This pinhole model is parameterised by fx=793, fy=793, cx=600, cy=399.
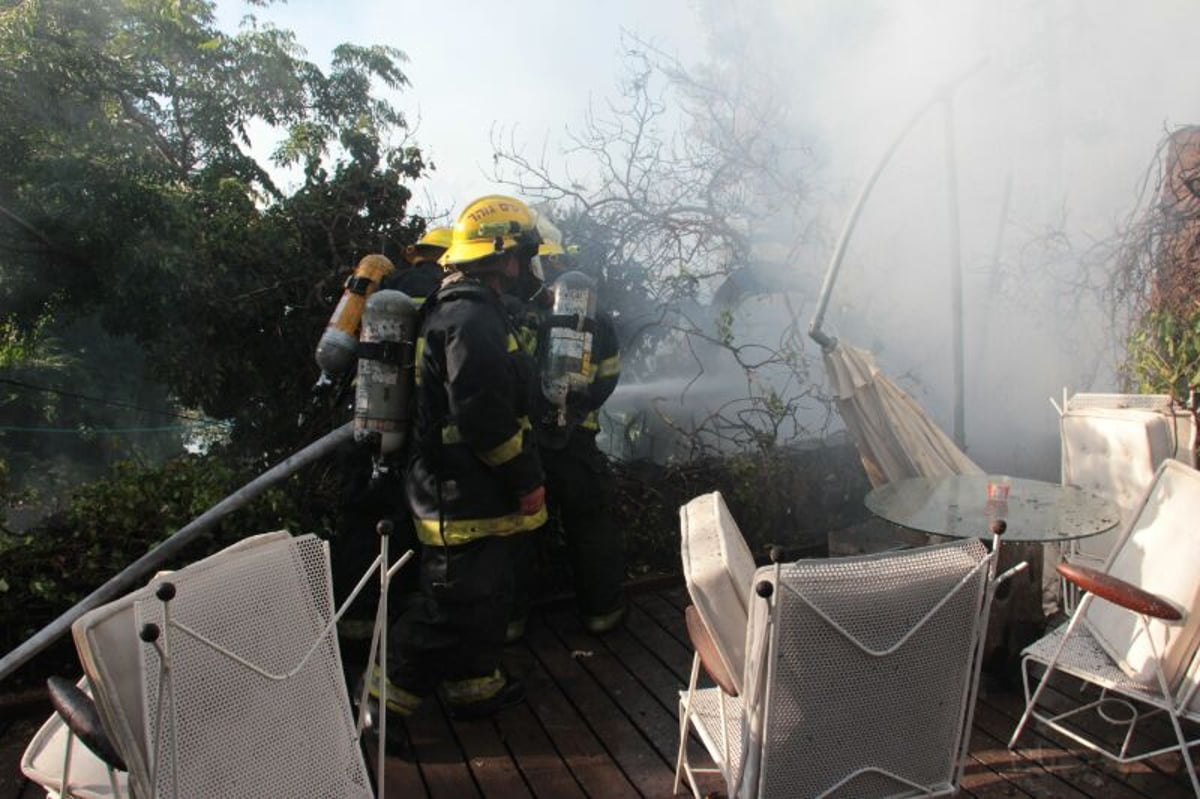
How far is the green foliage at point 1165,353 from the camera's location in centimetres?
384

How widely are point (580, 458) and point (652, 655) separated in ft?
3.07

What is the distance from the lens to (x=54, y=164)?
3.93 meters

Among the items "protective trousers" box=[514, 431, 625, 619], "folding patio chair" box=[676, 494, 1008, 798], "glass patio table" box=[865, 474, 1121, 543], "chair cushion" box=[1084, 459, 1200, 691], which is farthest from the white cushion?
"protective trousers" box=[514, 431, 625, 619]

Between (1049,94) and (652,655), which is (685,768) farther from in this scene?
(1049,94)

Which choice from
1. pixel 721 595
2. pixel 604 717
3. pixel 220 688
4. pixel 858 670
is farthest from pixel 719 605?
pixel 604 717

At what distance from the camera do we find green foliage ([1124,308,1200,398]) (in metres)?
3.84

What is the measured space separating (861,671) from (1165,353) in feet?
10.7

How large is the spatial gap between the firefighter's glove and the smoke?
3.21 m

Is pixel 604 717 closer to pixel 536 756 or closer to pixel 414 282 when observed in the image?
pixel 536 756

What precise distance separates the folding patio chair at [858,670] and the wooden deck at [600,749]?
0.82 metres

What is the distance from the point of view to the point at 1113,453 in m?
3.58

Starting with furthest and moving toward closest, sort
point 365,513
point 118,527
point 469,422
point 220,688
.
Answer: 1. point 365,513
2. point 118,527
3. point 469,422
4. point 220,688

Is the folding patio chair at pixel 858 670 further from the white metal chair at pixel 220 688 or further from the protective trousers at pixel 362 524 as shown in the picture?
the protective trousers at pixel 362 524

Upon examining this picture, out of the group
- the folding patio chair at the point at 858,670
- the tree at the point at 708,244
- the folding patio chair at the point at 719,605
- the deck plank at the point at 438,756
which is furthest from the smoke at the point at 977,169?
the folding patio chair at the point at 858,670
